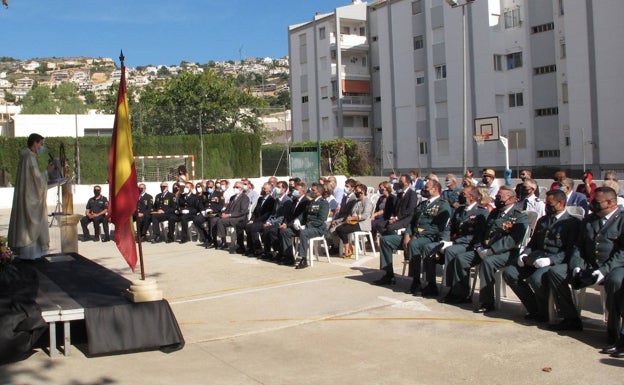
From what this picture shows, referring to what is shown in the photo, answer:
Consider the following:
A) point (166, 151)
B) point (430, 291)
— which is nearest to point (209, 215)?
point (430, 291)

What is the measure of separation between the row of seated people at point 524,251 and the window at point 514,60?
34673 mm

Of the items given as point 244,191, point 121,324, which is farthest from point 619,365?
point 244,191

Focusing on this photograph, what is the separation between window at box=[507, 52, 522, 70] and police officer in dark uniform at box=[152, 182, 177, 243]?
3055 cm

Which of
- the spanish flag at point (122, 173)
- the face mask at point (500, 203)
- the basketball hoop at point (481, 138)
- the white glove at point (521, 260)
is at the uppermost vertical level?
the basketball hoop at point (481, 138)

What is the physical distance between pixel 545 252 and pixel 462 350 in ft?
5.76

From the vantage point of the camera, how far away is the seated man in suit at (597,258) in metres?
6.62

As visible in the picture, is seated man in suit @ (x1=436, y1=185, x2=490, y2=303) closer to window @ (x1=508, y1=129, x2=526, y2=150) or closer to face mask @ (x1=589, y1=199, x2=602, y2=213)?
face mask @ (x1=589, y1=199, x2=602, y2=213)

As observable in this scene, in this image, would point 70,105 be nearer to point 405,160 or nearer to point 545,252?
point 405,160

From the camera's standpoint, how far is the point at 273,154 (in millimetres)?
35969

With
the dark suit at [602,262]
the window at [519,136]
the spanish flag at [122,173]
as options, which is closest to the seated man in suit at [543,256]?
the dark suit at [602,262]

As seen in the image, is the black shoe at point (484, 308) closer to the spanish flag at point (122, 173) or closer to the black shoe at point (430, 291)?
the black shoe at point (430, 291)

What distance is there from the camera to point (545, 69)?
132 ft

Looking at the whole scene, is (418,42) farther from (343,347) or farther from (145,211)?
(343,347)

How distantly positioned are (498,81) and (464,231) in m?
35.7
